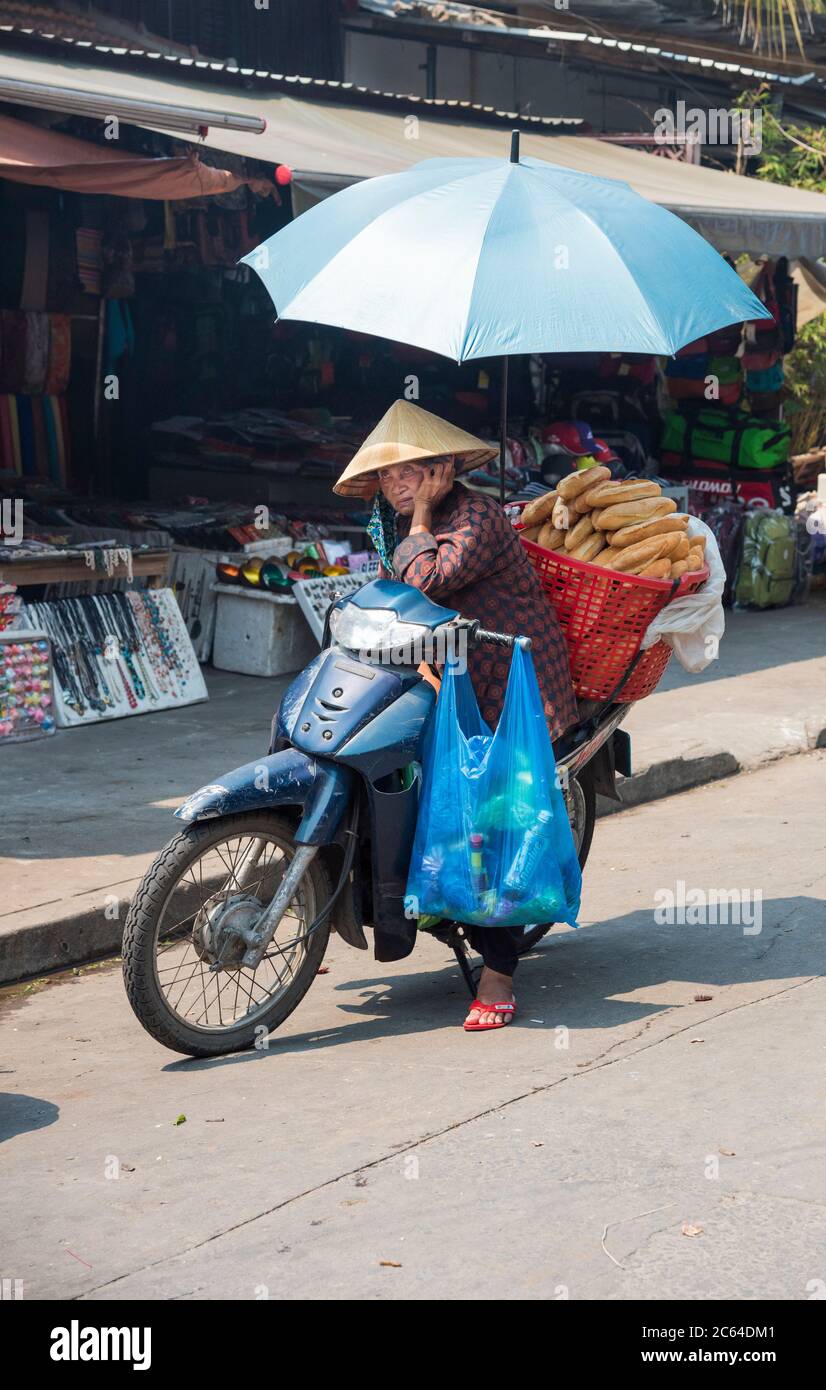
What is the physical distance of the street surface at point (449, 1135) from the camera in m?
3.28

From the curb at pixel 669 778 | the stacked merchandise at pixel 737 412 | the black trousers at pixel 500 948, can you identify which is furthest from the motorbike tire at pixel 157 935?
the stacked merchandise at pixel 737 412

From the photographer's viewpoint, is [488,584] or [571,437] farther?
[571,437]

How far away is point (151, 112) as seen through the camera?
292 inches

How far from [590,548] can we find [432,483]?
1.80 feet

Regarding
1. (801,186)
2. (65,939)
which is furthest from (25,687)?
(801,186)

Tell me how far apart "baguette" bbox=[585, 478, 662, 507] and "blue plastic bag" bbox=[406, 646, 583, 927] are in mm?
615

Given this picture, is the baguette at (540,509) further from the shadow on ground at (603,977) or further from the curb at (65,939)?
the curb at (65,939)

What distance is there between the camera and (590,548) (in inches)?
195

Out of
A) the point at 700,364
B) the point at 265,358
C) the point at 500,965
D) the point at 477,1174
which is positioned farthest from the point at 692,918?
the point at 700,364

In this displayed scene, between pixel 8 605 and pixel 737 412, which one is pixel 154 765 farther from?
pixel 737 412

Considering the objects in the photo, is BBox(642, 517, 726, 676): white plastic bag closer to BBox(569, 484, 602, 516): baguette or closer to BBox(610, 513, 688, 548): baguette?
BBox(610, 513, 688, 548): baguette

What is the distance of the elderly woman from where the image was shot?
15.1 feet

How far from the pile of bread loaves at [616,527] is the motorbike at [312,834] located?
0.49m

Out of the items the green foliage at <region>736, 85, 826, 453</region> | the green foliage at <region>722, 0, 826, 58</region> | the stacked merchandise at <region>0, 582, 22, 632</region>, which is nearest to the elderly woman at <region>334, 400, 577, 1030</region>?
the stacked merchandise at <region>0, 582, 22, 632</region>
